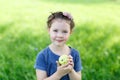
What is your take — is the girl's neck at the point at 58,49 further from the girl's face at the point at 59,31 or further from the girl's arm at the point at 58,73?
the girl's arm at the point at 58,73

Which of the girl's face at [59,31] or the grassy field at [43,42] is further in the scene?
the grassy field at [43,42]

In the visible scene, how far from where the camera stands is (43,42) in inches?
251

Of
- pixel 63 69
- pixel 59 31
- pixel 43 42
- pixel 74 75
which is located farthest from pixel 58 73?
pixel 43 42

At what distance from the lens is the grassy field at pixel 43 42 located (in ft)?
18.4

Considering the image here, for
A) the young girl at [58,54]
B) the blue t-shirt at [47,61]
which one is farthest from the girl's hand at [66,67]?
the blue t-shirt at [47,61]

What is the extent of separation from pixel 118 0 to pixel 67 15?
9.35m

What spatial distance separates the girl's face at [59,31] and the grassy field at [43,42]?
1557mm

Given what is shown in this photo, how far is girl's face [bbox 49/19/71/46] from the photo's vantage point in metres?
3.86

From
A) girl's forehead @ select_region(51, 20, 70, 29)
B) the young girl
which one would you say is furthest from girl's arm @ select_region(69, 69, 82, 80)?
girl's forehead @ select_region(51, 20, 70, 29)

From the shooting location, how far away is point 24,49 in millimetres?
6020

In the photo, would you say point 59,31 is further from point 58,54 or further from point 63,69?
point 63,69

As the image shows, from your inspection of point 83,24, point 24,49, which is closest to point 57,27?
point 24,49

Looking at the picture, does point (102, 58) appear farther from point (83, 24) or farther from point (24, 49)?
point (83, 24)

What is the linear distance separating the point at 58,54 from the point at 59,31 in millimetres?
245
